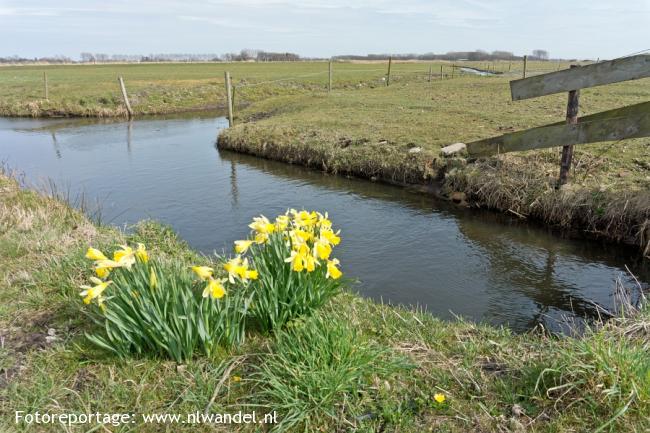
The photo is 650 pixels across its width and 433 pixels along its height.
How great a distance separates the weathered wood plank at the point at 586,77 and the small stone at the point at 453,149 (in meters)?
3.27

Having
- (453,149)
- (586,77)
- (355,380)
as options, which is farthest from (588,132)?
(355,380)

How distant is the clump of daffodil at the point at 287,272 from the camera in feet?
12.5

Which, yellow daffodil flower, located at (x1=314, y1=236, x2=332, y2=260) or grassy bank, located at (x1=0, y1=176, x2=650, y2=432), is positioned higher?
yellow daffodil flower, located at (x1=314, y1=236, x2=332, y2=260)

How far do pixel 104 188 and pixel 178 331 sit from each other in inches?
425

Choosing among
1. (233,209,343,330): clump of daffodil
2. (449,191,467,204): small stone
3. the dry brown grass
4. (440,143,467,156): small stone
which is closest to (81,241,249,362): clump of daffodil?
(233,209,343,330): clump of daffodil

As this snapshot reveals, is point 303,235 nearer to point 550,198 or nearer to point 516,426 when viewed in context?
point 516,426

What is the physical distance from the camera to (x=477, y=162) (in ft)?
36.4

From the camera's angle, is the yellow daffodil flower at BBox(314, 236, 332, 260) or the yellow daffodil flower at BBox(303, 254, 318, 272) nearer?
the yellow daffodil flower at BBox(303, 254, 318, 272)

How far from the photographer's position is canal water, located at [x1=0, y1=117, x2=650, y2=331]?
6.70m

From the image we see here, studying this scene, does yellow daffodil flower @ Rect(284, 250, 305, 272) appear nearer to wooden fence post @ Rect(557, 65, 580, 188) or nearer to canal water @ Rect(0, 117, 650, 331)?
canal water @ Rect(0, 117, 650, 331)

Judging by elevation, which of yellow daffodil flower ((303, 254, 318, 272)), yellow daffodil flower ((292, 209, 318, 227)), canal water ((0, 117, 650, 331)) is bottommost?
canal water ((0, 117, 650, 331))

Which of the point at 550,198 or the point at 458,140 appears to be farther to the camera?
the point at 458,140

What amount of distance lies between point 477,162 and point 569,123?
2.62 m

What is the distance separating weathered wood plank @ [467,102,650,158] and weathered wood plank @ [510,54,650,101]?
0.54m
